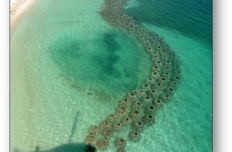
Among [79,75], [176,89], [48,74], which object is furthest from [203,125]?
[48,74]

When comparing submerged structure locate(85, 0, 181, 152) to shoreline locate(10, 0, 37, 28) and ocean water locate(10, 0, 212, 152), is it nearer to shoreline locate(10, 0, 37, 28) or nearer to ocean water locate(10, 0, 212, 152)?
ocean water locate(10, 0, 212, 152)

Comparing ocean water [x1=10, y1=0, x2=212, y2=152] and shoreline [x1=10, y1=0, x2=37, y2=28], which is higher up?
shoreline [x1=10, y1=0, x2=37, y2=28]

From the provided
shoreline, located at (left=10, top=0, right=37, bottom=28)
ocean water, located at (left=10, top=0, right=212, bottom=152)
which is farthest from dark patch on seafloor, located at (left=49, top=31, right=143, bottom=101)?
shoreline, located at (left=10, top=0, right=37, bottom=28)

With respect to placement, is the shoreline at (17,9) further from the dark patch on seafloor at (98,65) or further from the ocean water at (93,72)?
the dark patch on seafloor at (98,65)

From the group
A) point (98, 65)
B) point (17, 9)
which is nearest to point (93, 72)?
point (98, 65)

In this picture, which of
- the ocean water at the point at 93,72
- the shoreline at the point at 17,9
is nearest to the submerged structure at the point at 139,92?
the ocean water at the point at 93,72

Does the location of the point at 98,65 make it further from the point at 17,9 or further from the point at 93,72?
the point at 17,9

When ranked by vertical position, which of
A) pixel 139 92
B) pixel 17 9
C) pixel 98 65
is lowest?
pixel 139 92
